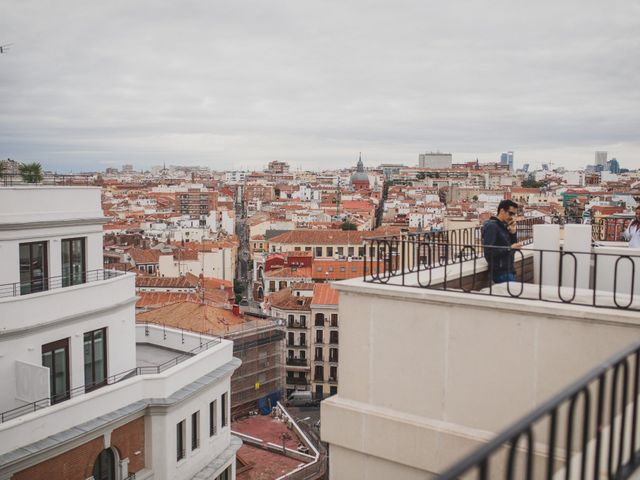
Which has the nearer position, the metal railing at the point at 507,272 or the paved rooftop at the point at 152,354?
the metal railing at the point at 507,272

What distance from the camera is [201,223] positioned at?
104000 millimetres

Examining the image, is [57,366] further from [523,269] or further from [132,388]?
[523,269]

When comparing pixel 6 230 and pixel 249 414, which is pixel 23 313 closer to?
pixel 6 230

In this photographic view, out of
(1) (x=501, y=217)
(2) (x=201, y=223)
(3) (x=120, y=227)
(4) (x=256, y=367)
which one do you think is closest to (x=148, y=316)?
(4) (x=256, y=367)

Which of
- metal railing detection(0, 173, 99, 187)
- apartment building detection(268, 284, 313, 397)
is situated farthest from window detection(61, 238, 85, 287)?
apartment building detection(268, 284, 313, 397)

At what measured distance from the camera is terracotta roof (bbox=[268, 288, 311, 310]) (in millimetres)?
48531

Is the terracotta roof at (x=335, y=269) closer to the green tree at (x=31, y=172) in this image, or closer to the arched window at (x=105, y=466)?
the green tree at (x=31, y=172)

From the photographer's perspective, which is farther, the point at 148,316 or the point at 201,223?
the point at 201,223

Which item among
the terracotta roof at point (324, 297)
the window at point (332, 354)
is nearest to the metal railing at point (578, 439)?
Result: the terracotta roof at point (324, 297)

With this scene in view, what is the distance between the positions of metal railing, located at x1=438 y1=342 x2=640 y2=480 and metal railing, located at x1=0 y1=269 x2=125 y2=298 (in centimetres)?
1009

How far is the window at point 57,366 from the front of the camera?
12.2 metres

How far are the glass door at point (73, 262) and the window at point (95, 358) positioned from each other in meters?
1.20

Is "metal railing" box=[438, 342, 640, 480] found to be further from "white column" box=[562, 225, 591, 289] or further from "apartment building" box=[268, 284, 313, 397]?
"apartment building" box=[268, 284, 313, 397]

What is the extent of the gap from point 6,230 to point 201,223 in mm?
93469
